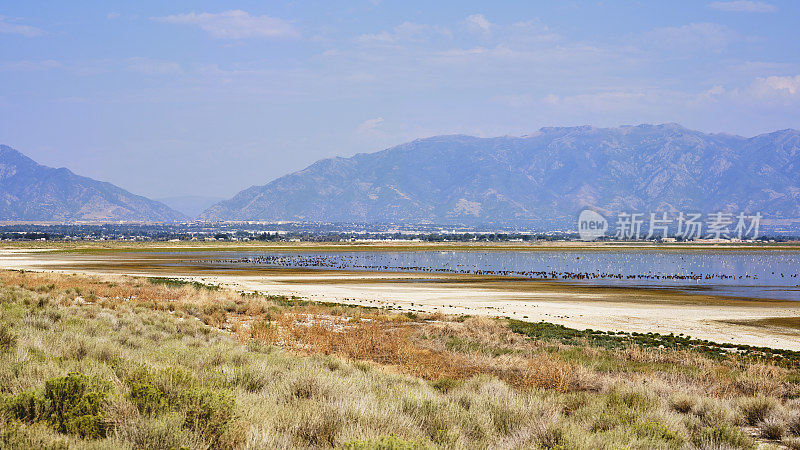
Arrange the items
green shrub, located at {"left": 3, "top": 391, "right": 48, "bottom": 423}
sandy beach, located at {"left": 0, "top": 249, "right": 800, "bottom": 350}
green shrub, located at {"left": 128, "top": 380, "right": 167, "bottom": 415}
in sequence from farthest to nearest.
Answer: sandy beach, located at {"left": 0, "top": 249, "right": 800, "bottom": 350}, green shrub, located at {"left": 128, "top": 380, "right": 167, "bottom": 415}, green shrub, located at {"left": 3, "top": 391, "right": 48, "bottom": 423}

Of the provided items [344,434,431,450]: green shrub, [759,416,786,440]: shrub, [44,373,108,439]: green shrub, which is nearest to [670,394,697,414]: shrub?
[759,416,786,440]: shrub

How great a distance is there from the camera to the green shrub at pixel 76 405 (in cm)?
565

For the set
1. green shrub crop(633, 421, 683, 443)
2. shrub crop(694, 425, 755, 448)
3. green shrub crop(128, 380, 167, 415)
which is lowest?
shrub crop(694, 425, 755, 448)

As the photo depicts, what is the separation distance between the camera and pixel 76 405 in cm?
602

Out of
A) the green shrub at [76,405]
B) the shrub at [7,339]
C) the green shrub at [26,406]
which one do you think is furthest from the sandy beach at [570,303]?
the green shrub at [26,406]

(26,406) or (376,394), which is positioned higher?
(26,406)

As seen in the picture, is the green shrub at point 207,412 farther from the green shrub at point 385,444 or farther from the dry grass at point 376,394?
the green shrub at point 385,444

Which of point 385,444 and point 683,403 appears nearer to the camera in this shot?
Answer: point 385,444

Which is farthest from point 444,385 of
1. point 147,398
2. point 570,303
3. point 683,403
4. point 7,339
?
point 570,303

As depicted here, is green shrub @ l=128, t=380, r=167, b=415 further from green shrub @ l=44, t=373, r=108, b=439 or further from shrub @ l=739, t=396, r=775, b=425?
shrub @ l=739, t=396, r=775, b=425

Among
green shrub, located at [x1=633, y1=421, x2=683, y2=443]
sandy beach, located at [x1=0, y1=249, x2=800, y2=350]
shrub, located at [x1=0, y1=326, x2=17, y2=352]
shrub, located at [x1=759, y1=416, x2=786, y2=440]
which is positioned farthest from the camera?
sandy beach, located at [x1=0, y1=249, x2=800, y2=350]

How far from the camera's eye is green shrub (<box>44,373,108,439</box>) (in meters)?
5.65

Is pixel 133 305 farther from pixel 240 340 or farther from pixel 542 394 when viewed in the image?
pixel 542 394

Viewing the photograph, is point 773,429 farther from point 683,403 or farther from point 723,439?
point 723,439
